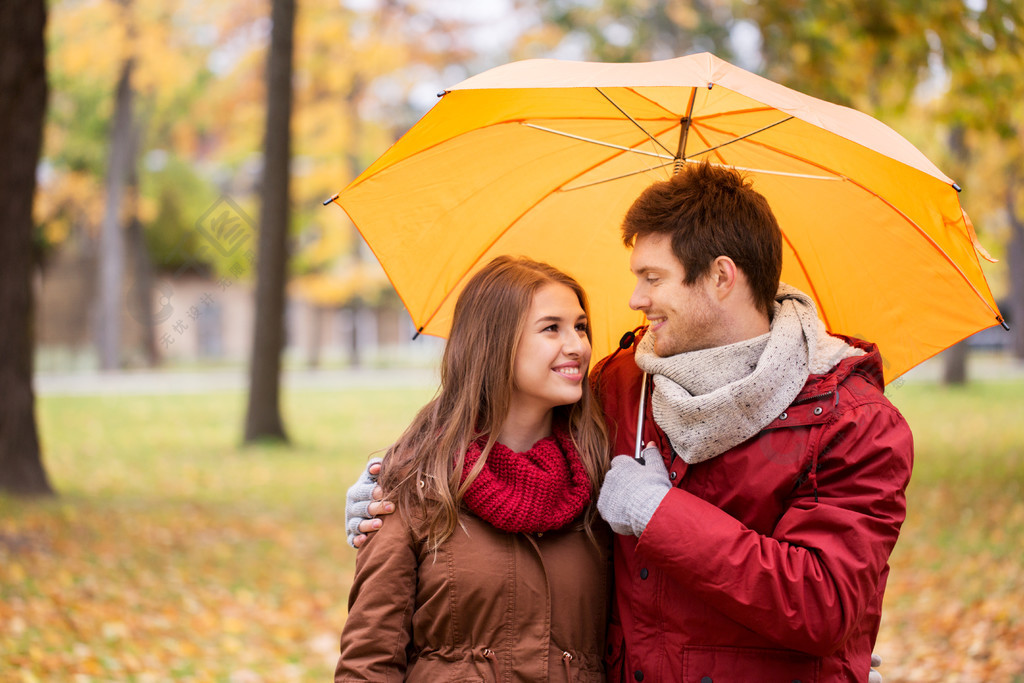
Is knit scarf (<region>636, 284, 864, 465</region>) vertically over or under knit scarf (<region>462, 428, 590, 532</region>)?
over

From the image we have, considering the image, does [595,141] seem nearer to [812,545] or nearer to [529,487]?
[529,487]

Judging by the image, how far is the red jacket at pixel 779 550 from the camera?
2.23 meters

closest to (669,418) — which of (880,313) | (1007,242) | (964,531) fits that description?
(880,313)

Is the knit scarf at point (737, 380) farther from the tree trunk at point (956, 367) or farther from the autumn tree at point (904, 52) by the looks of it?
the tree trunk at point (956, 367)

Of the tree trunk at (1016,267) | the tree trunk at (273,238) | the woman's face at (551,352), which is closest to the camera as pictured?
the woman's face at (551,352)

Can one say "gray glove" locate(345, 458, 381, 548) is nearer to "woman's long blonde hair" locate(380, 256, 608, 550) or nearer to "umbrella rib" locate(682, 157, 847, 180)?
"woman's long blonde hair" locate(380, 256, 608, 550)

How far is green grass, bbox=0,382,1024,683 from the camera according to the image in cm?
587

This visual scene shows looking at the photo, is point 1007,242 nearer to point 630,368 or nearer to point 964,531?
point 964,531

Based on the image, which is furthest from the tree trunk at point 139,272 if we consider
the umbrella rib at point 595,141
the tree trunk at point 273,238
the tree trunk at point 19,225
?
the umbrella rib at point 595,141

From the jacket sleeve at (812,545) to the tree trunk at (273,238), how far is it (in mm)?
11738

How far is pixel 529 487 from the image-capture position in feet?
8.46

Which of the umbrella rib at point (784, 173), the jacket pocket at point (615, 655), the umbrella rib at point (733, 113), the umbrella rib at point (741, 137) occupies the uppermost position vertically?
the umbrella rib at point (733, 113)

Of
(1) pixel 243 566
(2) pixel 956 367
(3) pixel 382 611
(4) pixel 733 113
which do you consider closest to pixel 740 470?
(3) pixel 382 611

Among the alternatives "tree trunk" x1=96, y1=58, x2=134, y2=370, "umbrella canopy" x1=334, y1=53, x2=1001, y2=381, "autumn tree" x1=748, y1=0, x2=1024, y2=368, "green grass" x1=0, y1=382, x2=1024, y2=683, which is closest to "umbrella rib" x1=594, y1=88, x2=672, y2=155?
"umbrella canopy" x1=334, y1=53, x2=1001, y2=381
